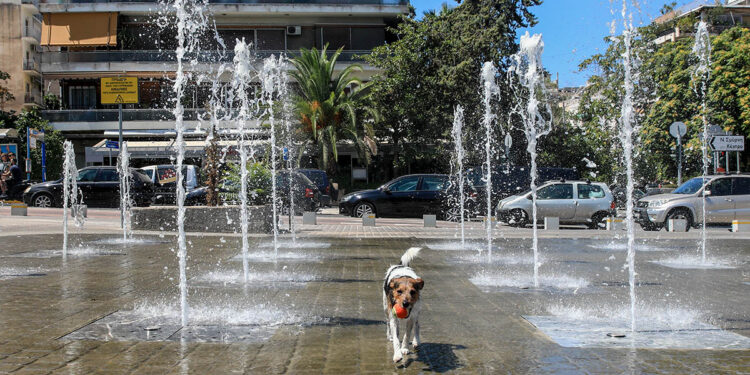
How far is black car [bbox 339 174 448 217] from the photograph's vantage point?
24.0 metres

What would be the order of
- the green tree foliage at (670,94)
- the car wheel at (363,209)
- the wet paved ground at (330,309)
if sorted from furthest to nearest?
the green tree foliage at (670,94) < the car wheel at (363,209) < the wet paved ground at (330,309)

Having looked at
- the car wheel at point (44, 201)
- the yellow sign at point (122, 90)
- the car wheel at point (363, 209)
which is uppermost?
the yellow sign at point (122, 90)

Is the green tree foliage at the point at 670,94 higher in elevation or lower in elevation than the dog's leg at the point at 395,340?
higher

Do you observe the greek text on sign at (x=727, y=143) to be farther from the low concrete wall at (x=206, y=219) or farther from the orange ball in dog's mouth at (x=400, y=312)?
the orange ball in dog's mouth at (x=400, y=312)

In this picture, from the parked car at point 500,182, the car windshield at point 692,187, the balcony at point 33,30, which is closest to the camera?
the car windshield at point 692,187

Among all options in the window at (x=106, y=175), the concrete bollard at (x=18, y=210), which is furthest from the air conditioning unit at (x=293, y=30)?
the concrete bollard at (x=18, y=210)

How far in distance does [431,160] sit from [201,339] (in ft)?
108

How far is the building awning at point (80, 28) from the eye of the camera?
4144 centimetres

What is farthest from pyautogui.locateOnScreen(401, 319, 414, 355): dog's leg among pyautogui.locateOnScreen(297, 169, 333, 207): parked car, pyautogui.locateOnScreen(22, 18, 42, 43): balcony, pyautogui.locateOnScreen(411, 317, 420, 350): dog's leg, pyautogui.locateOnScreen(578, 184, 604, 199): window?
pyautogui.locateOnScreen(22, 18, 42, 43): balcony

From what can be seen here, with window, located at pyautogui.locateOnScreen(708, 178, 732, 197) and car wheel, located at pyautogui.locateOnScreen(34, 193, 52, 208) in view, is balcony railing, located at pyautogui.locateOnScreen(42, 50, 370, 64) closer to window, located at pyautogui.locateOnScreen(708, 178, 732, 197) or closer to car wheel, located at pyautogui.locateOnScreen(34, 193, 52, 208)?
car wheel, located at pyautogui.locateOnScreen(34, 193, 52, 208)

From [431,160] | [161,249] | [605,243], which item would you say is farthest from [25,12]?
[605,243]

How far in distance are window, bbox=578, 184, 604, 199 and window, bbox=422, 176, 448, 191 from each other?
15.1 feet

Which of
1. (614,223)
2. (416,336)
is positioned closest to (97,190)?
(614,223)

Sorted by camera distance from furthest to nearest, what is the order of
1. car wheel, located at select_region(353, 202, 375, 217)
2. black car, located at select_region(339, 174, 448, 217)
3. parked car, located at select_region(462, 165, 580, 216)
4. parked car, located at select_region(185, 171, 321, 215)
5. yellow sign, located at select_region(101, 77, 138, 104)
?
parked car, located at select_region(462, 165, 580, 216) < car wheel, located at select_region(353, 202, 375, 217) < black car, located at select_region(339, 174, 448, 217) < parked car, located at select_region(185, 171, 321, 215) < yellow sign, located at select_region(101, 77, 138, 104)
